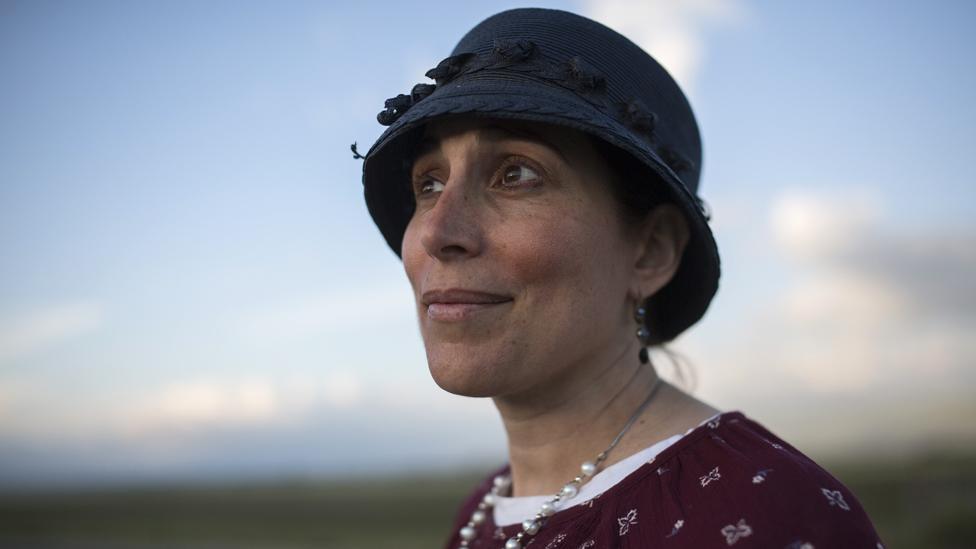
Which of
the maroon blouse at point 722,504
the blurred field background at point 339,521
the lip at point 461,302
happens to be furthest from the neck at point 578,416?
the blurred field background at point 339,521

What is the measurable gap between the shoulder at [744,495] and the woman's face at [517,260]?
44cm

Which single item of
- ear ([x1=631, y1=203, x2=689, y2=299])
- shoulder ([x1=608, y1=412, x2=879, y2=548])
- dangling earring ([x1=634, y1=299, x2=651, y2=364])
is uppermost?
ear ([x1=631, y1=203, x2=689, y2=299])

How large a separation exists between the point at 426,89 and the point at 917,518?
Result: 25.7 m

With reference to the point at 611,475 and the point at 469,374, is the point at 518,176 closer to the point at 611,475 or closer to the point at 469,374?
the point at 469,374

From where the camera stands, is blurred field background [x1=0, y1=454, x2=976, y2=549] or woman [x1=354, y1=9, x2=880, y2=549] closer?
woman [x1=354, y1=9, x2=880, y2=549]

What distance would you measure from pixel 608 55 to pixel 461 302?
932 mm

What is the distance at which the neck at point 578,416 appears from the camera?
8.01 feet

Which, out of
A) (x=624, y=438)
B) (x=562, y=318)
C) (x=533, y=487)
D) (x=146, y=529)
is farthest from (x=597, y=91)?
(x=146, y=529)

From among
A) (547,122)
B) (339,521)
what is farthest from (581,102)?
(339,521)

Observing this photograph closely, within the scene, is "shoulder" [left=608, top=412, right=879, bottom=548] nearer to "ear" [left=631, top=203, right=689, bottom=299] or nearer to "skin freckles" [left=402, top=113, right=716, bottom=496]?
"skin freckles" [left=402, top=113, right=716, bottom=496]

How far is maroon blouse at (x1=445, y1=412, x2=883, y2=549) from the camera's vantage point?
5.65 feet

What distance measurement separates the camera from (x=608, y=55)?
8.09 ft

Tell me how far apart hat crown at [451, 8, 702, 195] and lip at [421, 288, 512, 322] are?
0.70m

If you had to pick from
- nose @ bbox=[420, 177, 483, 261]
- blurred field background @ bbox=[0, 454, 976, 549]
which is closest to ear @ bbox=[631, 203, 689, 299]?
nose @ bbox=[420, 177, 483, 261]
